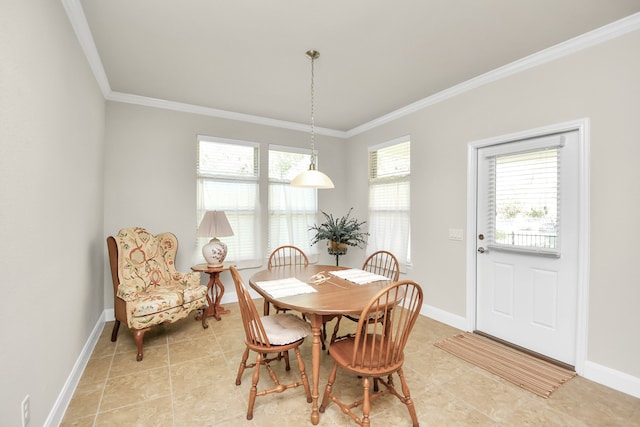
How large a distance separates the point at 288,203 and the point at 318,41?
2561 mm

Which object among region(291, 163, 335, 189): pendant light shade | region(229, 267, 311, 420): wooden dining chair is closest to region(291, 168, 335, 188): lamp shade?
region(291, 163, 335, 189): pendant light shade

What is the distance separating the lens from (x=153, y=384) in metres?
2.25

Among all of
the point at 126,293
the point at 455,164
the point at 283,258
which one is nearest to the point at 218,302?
the point at 283,258

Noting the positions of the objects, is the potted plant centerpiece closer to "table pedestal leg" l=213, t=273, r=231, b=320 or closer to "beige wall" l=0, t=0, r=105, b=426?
"table pedestal leg" l=213, t=273, r=231, b=320

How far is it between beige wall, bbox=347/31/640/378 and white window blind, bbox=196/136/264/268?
105 inches

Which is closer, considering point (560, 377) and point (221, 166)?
point (560, 377)

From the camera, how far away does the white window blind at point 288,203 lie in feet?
14.8

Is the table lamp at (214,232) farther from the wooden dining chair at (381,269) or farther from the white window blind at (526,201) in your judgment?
the white window blind at (526,201)

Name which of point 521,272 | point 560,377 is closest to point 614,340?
point 560,377

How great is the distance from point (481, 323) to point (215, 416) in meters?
2.70

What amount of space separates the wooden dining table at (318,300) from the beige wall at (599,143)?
162 cm

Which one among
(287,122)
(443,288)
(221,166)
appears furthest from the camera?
(287,122)

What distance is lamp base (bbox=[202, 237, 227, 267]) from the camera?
358 cm

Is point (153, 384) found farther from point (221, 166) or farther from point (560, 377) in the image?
point (560, 377)
